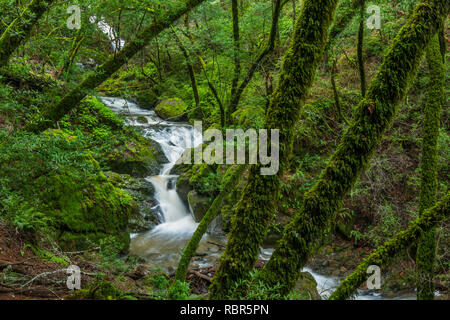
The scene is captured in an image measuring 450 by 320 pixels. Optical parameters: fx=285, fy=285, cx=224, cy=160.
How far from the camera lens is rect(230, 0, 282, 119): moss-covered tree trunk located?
539 centimetres

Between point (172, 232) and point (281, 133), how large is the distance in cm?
826

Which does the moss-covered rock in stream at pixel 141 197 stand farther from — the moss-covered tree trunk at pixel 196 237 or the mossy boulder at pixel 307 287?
the mossy boulder at pixel 307 287

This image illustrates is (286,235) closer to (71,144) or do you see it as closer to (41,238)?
(71,144)

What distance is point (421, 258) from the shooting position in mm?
4293

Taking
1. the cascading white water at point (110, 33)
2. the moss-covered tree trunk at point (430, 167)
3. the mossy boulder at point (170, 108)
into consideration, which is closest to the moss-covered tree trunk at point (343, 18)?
the moss-covered tree trunk at point (430, 167)

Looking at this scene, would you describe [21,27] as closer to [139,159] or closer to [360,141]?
[360,141]

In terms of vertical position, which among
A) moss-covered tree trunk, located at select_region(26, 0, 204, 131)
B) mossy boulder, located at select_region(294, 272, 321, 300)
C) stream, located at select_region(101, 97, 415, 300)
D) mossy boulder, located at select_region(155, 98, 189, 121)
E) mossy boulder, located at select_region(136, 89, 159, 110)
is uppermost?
mossy boulder, located at select_region(136, 89, 159, 110)

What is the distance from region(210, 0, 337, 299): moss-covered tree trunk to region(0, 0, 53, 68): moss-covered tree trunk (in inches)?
117

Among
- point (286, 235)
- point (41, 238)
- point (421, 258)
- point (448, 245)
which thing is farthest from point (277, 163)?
point (448, 245)

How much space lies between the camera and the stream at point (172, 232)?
7.66 metres

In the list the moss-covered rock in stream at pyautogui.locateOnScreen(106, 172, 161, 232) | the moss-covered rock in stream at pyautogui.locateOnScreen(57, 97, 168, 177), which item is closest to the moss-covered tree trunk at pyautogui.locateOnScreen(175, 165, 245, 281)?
the moss-covered rock in stream at pyautogui.locateOnScreen(57, 97, 168, 177)

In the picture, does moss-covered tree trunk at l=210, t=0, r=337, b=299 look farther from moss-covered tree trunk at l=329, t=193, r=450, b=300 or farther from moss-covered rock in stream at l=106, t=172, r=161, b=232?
moss-covered rock in stream at l=106, t=172, r=161, b=232

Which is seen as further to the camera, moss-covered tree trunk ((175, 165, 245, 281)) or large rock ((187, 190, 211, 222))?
large rock ((187, 190, 211, 222))

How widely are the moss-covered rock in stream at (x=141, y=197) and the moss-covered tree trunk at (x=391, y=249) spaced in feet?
27.1
